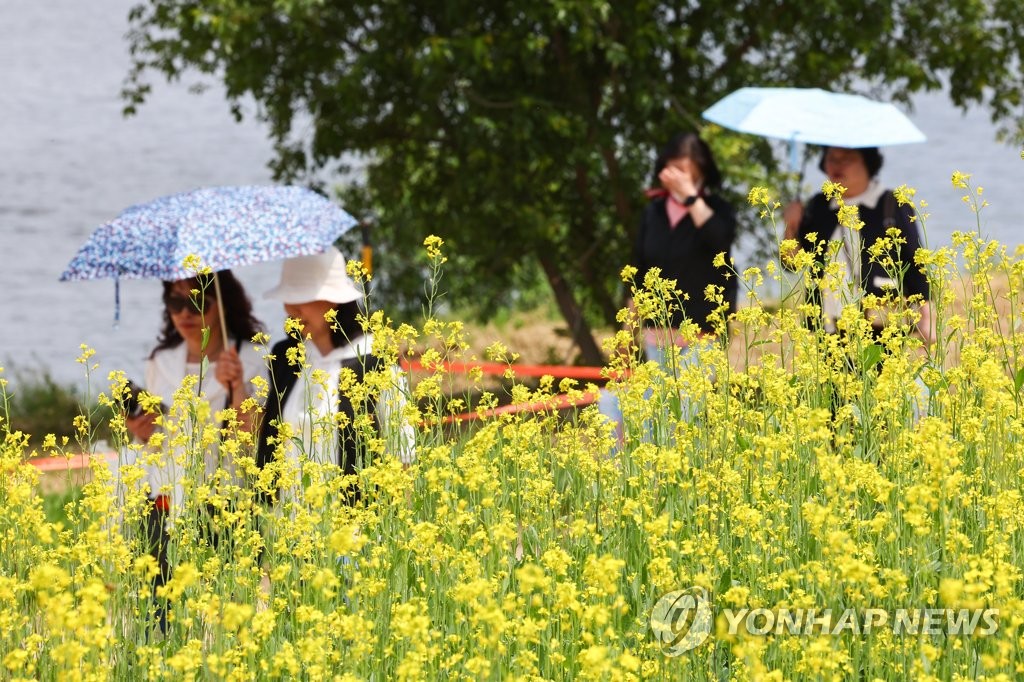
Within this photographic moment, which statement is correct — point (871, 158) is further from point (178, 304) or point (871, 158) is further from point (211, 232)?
point (178, 304)

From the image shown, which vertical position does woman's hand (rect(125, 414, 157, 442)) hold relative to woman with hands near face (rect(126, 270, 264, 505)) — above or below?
below

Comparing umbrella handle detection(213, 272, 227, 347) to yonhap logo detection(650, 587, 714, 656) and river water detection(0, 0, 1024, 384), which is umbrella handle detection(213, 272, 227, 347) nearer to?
yonhap logo detection(650, 587, 714, 656)

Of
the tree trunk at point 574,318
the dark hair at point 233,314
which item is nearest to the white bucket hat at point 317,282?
the dark hair at point 233,314

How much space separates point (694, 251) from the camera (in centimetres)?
655

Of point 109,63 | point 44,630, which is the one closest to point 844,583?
point 44,630

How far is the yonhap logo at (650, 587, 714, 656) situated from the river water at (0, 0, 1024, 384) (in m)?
11.6

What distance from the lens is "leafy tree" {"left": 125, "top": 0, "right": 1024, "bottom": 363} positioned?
973 cm

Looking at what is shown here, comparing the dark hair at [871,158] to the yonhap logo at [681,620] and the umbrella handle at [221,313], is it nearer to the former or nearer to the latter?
the umbrella handle at [221,313]

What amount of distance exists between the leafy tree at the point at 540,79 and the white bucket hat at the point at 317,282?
4.21 metres

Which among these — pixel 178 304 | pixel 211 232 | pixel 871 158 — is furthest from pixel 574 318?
pixel 178 304

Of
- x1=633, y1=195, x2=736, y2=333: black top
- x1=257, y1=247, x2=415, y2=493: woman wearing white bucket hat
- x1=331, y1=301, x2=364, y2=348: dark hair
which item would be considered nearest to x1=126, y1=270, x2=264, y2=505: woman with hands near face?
x1=257, y1=247, x2=415, y2=493: woman wearing white bucket hat

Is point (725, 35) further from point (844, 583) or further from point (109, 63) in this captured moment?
point (109, 63)

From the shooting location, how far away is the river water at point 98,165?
17984 mm

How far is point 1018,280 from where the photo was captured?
4305 millimetres
